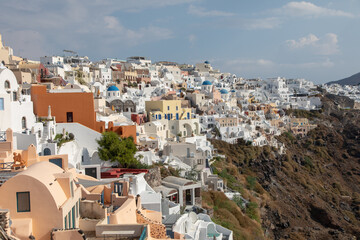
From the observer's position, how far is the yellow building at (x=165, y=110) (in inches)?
1641

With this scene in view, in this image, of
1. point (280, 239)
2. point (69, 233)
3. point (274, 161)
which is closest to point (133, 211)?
point (69, 233)

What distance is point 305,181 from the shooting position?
178 ft

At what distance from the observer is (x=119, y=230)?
31.5 feet

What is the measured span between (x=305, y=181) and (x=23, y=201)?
2008 inches

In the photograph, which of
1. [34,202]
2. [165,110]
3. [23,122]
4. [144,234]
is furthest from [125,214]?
[165,110]

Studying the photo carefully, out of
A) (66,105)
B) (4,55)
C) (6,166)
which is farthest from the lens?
(4,55)

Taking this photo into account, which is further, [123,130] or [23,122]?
[123,130]

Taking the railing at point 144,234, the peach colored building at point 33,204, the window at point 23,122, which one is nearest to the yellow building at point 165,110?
the window at point 23,122

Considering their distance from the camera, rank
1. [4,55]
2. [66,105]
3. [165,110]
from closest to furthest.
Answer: [66,105]
[165,110]
[4,55]

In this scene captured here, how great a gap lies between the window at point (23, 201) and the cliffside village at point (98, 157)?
0.08 feet

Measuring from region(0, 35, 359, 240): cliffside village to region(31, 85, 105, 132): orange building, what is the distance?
0.07 metres

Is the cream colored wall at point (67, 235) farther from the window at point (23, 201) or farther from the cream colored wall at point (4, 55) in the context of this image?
the cream colored wall at point (4, 55)

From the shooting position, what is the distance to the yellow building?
4167cm

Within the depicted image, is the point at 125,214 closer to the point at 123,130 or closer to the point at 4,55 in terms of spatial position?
the point at 123,130
